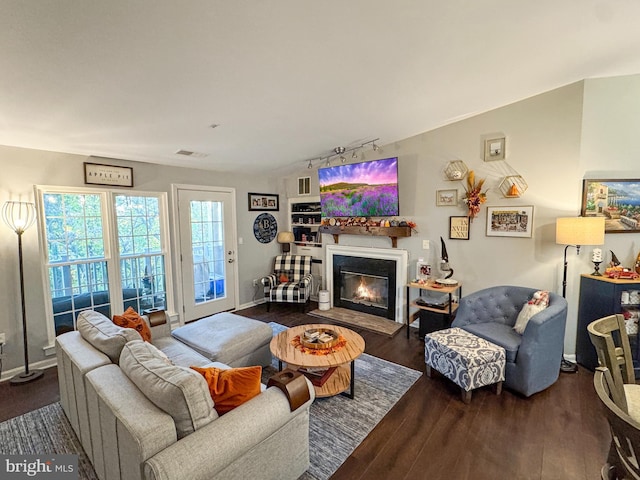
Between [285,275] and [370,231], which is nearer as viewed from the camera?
[370,231]

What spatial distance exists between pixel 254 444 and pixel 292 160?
3.82 metres

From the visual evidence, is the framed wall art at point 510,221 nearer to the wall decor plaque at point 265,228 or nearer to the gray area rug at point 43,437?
the wall decor plaque at point 265,228

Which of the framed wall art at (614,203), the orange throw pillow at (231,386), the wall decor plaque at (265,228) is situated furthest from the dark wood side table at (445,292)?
the wall decor plaque at (265,228)

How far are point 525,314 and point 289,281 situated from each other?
11.2 feet

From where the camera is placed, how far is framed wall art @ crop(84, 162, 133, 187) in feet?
11.0

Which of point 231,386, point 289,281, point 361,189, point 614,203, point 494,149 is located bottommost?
point 289,281

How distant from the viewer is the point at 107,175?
348cm

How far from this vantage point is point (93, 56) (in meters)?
1.70

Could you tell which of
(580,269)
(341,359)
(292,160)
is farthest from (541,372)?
(292,160)

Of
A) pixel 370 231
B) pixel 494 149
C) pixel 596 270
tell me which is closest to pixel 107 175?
pixel 370 231

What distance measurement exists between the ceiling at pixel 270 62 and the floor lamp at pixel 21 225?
24.6 inches

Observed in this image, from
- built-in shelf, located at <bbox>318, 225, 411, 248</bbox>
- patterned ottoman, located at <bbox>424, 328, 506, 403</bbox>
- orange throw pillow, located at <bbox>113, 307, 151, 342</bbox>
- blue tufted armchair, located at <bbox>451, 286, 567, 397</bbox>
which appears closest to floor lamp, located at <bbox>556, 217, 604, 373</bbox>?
blue tufted armchair, located at <bbox>451, 286, 567, 397</bbox>

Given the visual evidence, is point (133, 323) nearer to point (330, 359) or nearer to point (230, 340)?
point (230, 340)

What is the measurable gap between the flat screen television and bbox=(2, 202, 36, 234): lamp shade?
137 inches
